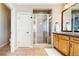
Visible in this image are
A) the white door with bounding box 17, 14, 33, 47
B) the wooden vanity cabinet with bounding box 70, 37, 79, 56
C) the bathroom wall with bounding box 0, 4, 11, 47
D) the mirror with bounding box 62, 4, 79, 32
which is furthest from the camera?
the white door with bounding box 17, 14, 33, 47

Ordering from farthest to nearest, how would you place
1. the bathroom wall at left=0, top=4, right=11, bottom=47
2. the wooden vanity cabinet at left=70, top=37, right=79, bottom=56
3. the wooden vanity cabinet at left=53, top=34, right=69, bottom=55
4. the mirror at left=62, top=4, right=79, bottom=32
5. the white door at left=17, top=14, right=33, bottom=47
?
the white door at left=17, top=14, right=33, bottom=47 → the bathroom wall at left=0, top=4, right=11, bottom=47 → the mirror at left=62, top=4, right=79, bottom=32 → the wooden vanity cabinet at left=53, top=34, right=69, bottom=55 → the wooden vanity cabinet at left=70, top=37, right=79, bottom=56

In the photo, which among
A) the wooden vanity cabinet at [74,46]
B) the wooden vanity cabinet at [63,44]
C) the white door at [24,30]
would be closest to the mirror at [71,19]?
the wooden vanity cabinet at [63,44]

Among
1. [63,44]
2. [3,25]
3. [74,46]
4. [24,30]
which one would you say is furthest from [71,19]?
[3,25]

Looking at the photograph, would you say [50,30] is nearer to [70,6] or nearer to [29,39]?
[29,39]

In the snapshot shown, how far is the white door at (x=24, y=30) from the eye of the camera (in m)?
7.74

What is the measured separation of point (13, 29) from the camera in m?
6.22

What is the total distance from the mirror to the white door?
1.83 metres

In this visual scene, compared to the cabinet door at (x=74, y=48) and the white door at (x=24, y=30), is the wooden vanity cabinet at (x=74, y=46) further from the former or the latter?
the white door at (x=24, y=30)

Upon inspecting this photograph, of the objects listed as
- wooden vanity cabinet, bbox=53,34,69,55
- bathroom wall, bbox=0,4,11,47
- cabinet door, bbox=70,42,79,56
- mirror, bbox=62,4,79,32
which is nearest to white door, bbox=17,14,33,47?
bathroom wall, bbox=0,4,11,47

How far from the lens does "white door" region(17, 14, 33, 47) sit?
25.4 feet

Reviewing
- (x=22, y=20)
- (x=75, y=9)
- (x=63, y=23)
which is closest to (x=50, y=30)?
(x=63, y=23)

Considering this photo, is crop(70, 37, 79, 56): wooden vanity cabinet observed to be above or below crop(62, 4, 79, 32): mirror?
below

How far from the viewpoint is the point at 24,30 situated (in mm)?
7816

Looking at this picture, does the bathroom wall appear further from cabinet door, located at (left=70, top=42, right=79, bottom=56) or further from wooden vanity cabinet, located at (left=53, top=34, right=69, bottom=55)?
cabinet door, located at (left=70, top=42, right=79, bottom=56)
